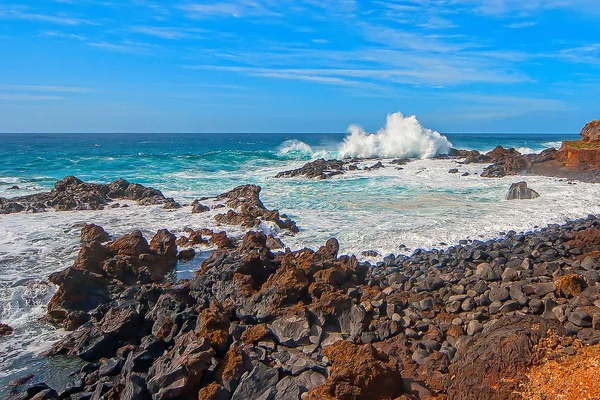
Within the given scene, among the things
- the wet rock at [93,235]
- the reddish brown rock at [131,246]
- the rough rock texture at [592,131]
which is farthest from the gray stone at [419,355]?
the rough rock texture at [592,131]

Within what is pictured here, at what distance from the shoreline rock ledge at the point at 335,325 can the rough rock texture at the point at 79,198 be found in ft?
26.5

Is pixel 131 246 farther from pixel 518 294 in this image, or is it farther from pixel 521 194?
pixel 521 194

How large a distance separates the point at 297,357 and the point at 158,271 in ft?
18.2

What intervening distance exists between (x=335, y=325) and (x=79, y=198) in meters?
14.2

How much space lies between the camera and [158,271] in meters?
9.88

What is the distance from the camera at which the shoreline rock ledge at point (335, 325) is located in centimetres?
443

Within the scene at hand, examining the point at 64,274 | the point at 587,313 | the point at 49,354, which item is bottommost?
the point at 49,354

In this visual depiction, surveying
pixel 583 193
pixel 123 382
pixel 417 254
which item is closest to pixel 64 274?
pixel 123 382

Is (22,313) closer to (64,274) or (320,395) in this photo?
(64,274)

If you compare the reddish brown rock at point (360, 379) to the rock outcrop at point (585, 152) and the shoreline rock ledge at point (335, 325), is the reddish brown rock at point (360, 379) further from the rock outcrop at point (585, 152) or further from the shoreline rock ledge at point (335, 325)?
the rock outcrop at point (585, 152)

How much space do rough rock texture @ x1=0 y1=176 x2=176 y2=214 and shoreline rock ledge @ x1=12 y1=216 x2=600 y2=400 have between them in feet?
26.5

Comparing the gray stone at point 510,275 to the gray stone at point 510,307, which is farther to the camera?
the gray stone at point 510,275

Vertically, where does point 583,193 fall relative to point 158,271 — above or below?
above

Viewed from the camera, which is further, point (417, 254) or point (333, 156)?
point (333, 156)
